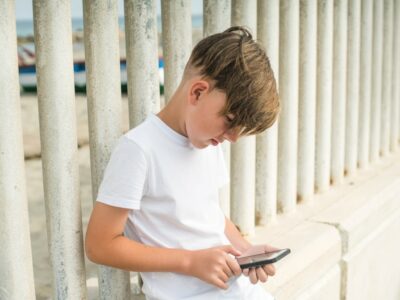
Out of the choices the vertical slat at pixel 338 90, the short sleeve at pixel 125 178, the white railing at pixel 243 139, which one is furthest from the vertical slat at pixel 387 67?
the short sleeve at pixel 125 178

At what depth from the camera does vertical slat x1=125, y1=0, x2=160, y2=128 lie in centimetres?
159

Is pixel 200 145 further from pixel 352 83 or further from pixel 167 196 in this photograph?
pixel 352 83

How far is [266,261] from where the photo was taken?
1.44m

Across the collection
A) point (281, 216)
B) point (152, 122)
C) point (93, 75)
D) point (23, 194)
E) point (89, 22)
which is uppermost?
point (89, 22)

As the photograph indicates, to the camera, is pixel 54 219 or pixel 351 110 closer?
pixel 54 219

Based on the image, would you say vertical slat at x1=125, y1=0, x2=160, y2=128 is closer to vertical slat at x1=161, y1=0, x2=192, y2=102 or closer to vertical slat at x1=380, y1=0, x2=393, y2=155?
vertical slat at x1=161, y1=0, x2=192, y2=102

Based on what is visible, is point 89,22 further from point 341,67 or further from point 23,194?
point 341,67

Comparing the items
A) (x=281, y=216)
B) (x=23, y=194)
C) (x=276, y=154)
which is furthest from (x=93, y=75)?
(x=281, y=216)

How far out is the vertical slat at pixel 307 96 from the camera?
240 centimetres

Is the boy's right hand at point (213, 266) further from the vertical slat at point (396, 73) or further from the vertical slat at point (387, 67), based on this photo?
the vertical slat at point (396, 73)

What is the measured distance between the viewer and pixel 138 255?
1.41m

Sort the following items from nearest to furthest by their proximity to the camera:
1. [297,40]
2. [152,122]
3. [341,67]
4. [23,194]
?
[23,194] < [152,122] < [297,40] < [341,67]

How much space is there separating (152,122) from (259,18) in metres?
0.87

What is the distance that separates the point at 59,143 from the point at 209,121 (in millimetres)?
380
